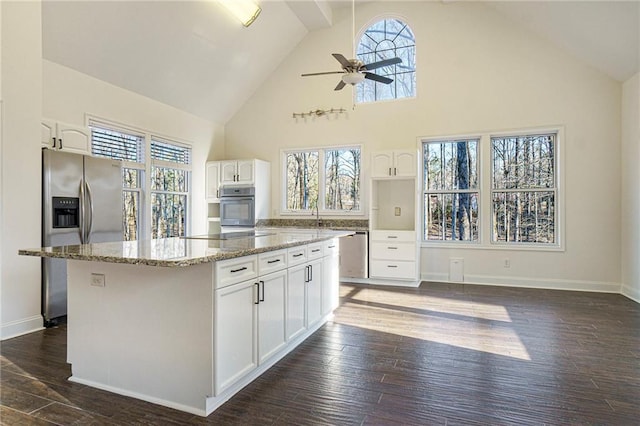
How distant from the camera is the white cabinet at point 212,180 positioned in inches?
272

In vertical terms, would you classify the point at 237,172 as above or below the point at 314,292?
above

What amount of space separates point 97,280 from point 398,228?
477 cm

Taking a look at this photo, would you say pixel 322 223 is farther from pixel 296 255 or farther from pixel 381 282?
pixel 296 255

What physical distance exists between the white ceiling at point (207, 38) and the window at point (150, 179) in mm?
711

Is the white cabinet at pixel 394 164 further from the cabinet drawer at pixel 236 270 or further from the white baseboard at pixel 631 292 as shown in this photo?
the cabinet drawer at pixel 236 270

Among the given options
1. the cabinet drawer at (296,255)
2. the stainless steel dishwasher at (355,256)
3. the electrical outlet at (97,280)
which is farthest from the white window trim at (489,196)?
the electrical outlet at (97,280)

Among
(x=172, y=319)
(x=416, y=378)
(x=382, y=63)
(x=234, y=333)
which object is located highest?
(x=382, y=63)

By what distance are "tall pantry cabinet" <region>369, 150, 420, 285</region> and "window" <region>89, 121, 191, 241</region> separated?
11.0 feet

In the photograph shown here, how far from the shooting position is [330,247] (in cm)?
382

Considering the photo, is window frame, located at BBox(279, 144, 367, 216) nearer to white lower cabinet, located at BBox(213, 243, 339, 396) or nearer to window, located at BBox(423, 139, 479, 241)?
window, located at BBox(423, 139, 479, 241)

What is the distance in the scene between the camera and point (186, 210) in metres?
6.60

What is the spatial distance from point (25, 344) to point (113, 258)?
6.70ft

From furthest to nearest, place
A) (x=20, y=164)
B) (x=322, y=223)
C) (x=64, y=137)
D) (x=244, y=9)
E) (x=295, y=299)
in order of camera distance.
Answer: (x=322, y=223) < (x=244, y=9) < (x=64, y=137) < (x=20, y=164) < (x=295, y=299)

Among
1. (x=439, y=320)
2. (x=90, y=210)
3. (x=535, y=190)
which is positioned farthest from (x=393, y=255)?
(x=90, y=210)
